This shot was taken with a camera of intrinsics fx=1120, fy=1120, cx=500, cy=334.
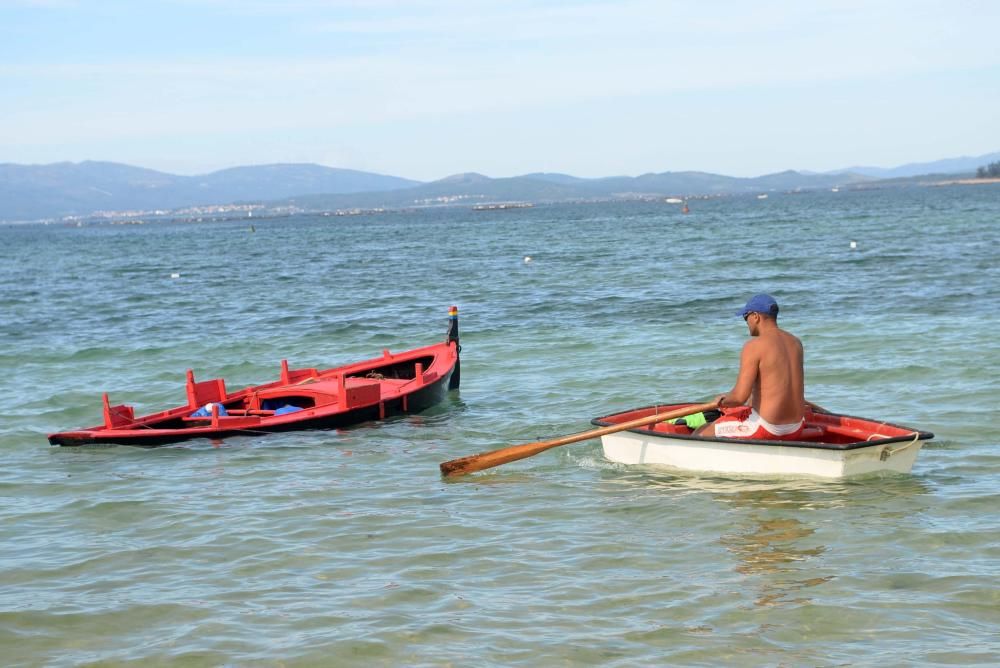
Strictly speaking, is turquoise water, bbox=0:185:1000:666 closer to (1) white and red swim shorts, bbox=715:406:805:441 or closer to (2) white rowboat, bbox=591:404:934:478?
(2) white rowboat, bbox=591:404:934:478

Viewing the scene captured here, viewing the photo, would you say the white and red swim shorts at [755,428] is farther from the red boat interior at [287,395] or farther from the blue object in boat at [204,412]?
the blue object in boat at [204,412]

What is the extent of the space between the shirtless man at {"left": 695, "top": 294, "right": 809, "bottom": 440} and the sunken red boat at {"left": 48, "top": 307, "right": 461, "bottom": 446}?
19.8 ft

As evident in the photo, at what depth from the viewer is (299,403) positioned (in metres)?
17.1

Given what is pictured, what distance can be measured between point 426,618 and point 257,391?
29.6 feet

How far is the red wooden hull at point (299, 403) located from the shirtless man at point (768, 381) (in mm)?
6002

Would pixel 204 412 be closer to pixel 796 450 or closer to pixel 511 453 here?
pixel 511 453

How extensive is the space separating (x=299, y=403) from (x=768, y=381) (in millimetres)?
8207

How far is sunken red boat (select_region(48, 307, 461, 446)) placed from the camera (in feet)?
49.2

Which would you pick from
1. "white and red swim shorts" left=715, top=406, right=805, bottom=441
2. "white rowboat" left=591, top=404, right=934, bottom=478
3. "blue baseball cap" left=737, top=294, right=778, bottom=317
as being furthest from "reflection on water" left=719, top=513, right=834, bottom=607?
"blue baseball cap" left=737, top=294, right=778, bottom=317

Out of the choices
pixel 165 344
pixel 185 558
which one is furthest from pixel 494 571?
pixel 165 344

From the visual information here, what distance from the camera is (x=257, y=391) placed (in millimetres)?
16891

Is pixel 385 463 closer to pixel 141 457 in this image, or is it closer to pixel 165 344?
pixel 141 457

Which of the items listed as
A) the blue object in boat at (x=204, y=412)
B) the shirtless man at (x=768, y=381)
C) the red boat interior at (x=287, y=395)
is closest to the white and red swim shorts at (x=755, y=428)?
the shirtless man at (x=768, y=381)

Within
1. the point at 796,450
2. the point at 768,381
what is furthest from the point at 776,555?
the point at 768,381
